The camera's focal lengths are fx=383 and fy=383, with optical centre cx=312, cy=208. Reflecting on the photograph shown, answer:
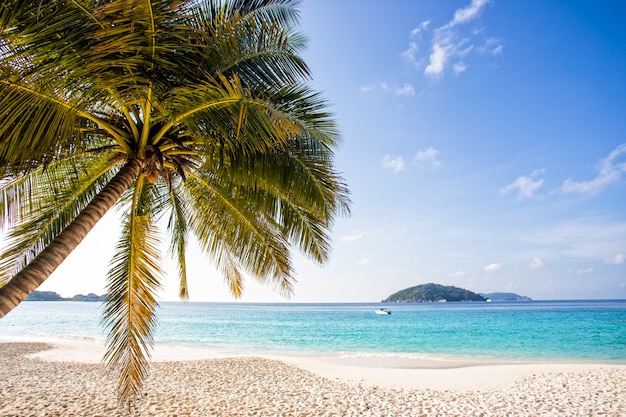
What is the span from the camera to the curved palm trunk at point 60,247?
9.74 ft

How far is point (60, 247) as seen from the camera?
3.51 m

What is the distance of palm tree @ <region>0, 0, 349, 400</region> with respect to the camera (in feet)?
9.96

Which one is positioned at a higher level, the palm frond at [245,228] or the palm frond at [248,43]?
the palm frond at [248,43]

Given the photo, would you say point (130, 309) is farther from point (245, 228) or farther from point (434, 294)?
point (434, 294)

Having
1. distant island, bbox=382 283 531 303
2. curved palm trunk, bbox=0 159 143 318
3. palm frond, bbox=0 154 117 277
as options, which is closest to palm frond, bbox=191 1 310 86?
curved palm trunk, bbox=0 159 143 318

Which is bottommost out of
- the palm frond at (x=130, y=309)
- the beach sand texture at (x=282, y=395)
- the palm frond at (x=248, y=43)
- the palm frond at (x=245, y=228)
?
the beach sand texture at (x=282, y=395)

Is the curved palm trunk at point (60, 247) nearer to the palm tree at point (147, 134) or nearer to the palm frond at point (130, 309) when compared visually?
the palm tree at point (147, 134)

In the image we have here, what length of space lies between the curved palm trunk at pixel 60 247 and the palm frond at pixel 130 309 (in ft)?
2.82

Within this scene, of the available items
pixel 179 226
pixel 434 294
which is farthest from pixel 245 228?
pixel 434 294

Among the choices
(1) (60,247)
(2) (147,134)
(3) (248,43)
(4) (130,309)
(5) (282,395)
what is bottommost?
(5) (282,395)

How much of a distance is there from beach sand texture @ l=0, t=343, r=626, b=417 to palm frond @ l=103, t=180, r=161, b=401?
83.1 inches

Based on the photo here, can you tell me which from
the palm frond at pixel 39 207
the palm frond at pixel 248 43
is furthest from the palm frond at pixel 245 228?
the palm frond at pixel 248 43

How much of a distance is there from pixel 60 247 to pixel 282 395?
5.62 meters

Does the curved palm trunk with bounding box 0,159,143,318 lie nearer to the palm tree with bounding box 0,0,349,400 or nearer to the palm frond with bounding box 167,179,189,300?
the palm tree with bounding box 0,0,349,400
